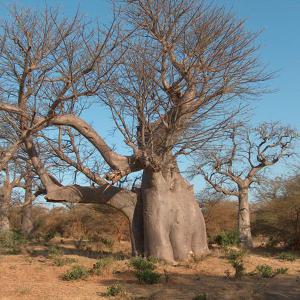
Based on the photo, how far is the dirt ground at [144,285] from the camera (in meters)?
7.59

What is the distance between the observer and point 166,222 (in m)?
11.5

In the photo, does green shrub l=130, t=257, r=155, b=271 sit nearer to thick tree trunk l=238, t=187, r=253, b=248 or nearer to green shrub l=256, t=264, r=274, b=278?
green shrub l=256, t=264, r=274, b=278

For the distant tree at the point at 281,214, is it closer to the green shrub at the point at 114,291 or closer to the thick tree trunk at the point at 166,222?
the thick tree trunk at the point at 166,222

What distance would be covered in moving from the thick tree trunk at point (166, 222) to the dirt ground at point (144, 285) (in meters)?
0.44

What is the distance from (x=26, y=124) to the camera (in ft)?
37.0

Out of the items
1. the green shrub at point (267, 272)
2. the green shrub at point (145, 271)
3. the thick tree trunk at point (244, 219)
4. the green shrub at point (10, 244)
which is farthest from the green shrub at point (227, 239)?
the green shrub at point (10, 244)

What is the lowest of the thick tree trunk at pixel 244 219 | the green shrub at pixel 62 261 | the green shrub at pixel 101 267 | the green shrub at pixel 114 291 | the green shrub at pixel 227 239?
the green shrub at pixel 114 291

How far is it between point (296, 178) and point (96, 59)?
1058 cm

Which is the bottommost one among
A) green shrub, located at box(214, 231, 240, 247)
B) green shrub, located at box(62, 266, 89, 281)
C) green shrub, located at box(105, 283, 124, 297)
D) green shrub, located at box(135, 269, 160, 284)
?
green shrub, located at box(105, 283, 124, 297)

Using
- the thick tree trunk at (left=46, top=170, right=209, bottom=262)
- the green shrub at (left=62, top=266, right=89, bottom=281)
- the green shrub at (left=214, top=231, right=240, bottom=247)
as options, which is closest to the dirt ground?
the green shrub at (left=62, top=266, right=89, bottom=281)

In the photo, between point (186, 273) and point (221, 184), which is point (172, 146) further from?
point (221, 184)

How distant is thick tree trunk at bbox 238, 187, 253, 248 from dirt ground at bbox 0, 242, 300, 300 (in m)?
6.34

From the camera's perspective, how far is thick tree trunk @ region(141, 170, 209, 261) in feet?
37.4

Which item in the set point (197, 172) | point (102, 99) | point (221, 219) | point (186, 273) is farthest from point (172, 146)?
point (221, 219)
